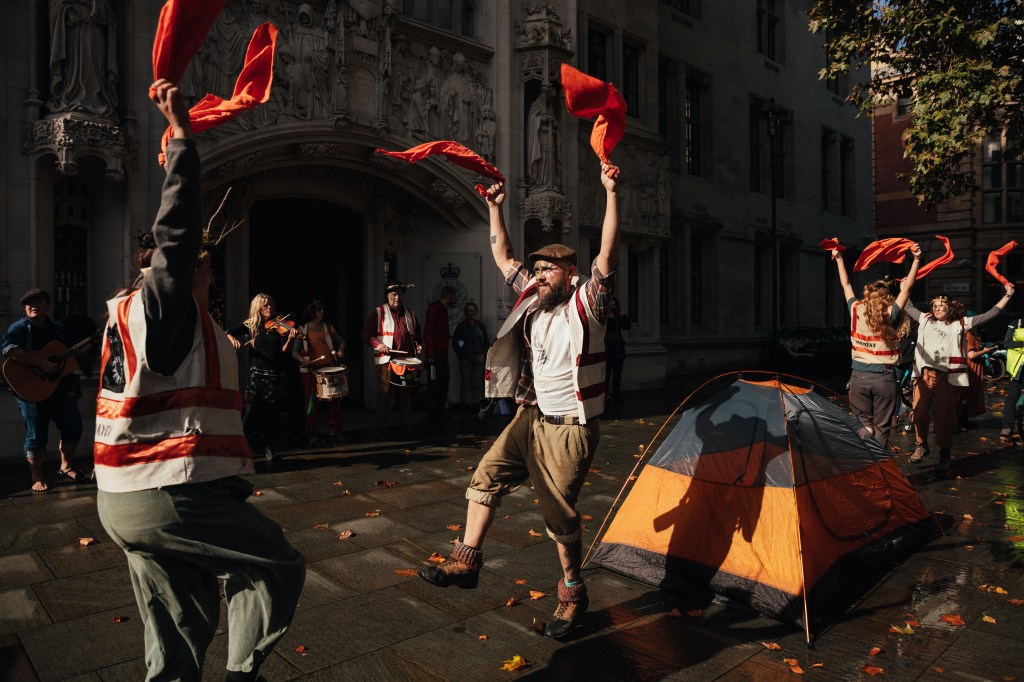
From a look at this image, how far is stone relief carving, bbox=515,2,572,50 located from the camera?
14.3 m

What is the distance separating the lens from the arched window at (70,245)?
928 cm

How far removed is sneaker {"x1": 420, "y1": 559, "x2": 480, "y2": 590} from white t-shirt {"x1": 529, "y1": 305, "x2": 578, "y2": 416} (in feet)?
3.10

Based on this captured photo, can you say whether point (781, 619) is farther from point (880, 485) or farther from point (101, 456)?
point (101, 456)

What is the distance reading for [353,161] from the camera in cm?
1232

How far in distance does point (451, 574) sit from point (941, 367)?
275 inches

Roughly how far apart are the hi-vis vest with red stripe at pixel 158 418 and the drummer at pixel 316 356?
6498 mm

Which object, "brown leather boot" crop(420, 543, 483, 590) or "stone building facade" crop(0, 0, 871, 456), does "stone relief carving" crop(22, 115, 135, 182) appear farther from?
"brown leather boot" crop(420, 543, 483, 590)

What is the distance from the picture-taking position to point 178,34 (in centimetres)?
260

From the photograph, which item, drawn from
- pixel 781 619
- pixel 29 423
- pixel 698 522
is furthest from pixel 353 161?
pixel 781 619

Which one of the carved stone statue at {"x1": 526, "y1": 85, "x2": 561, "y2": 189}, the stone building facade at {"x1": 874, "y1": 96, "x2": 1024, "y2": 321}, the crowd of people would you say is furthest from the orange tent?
the stone building facade at {"x1": 874, "y1": 96, "x2": 1024, "y2": 321}

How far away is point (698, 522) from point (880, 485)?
1.52 meters

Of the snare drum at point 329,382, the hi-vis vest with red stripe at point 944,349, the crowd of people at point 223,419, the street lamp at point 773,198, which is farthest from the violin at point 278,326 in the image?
the street lamp at point 773,198

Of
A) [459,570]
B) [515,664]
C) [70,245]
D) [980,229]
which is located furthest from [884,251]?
[980,229]

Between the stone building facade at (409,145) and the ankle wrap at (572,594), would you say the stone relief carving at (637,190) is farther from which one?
the ankle wrap at (572,594)
